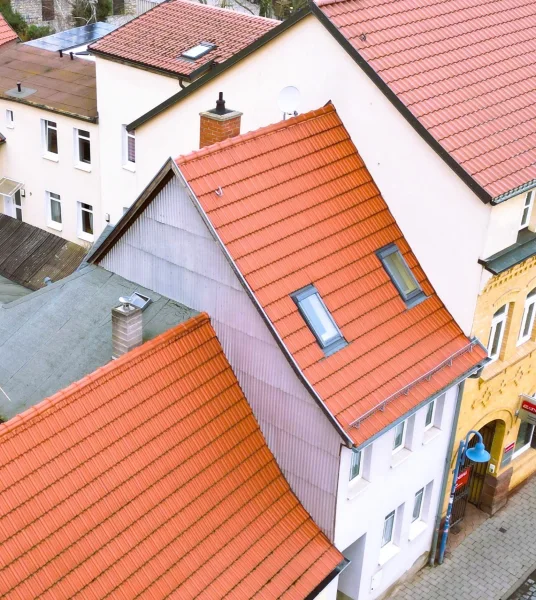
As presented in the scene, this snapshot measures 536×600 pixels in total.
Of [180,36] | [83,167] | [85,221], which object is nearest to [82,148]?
[83,167]

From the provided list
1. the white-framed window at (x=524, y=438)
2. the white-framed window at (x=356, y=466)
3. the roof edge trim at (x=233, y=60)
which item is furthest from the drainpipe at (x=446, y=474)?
the roof edge trim at (x=233, y=60)

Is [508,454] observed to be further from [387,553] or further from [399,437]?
[399,437]

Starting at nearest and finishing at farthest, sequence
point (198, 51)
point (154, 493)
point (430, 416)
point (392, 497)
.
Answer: point (154, 493) → point (392, 497) → point (430, 416) → point (198, 51)

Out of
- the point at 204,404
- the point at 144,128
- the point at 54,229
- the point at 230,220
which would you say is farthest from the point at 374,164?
the point at 54,229

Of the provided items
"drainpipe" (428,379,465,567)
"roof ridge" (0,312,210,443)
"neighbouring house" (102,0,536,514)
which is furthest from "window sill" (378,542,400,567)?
"roof ridge" (0,312,210,443)

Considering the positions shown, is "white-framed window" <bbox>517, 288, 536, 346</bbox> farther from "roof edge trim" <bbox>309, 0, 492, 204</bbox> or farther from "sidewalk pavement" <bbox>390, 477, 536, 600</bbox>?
"sidewalk pavement" <bbox>390, 477, 536, 600</bbox>

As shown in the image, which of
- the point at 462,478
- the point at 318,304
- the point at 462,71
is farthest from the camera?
the point at 462,478

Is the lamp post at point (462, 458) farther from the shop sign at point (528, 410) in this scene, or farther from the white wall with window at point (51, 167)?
the white wall with window at point (51, 167)
